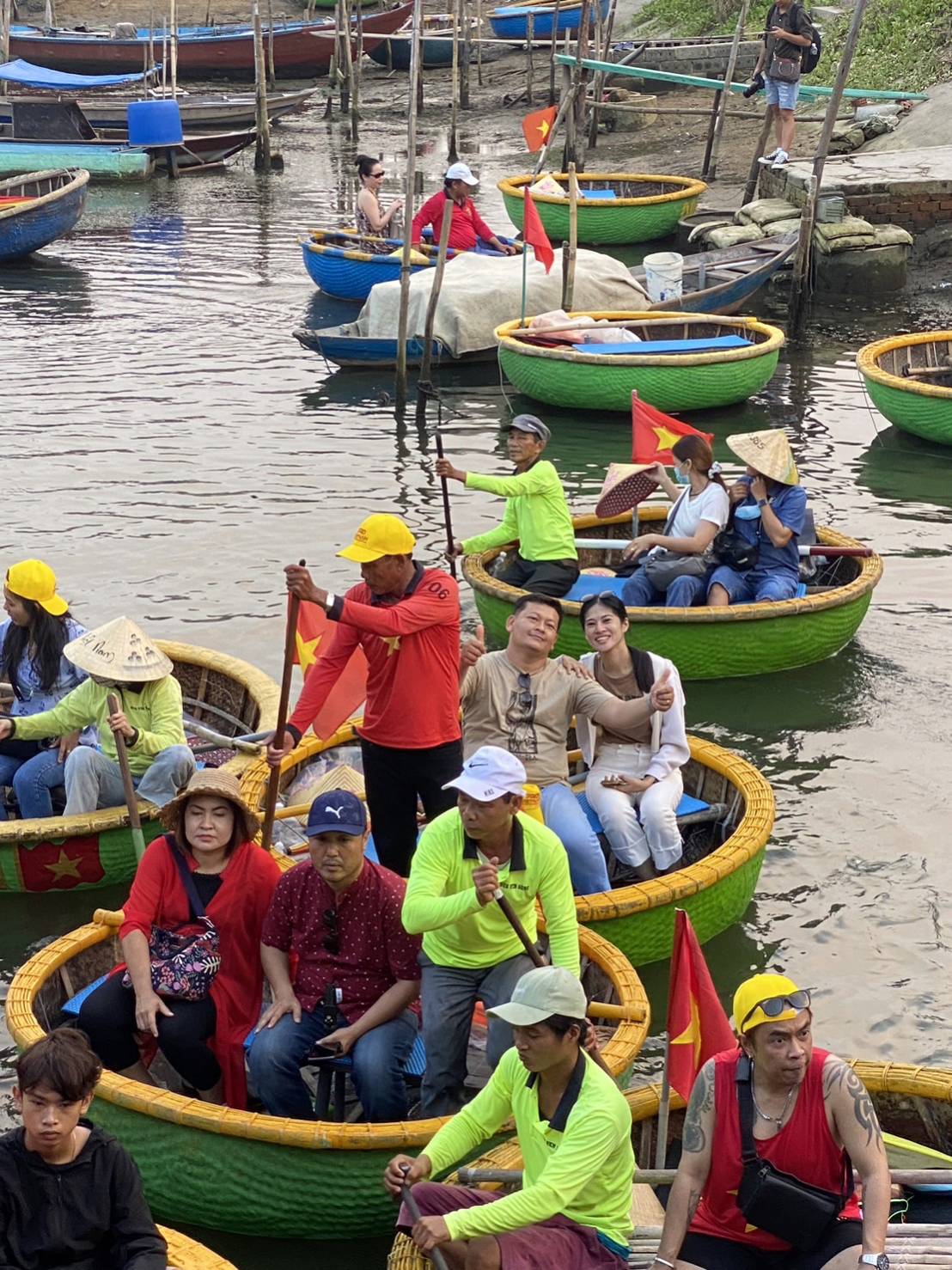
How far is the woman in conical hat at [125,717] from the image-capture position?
24.4 feet

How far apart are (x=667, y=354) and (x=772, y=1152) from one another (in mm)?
11156

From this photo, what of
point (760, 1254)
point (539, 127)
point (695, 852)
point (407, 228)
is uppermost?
point (539, 127)

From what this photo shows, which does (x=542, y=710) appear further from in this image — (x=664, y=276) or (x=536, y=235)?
(x=664, y=276)

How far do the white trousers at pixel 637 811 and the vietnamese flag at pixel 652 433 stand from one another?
4422mm

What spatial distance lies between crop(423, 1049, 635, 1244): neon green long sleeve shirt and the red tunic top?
1462mm

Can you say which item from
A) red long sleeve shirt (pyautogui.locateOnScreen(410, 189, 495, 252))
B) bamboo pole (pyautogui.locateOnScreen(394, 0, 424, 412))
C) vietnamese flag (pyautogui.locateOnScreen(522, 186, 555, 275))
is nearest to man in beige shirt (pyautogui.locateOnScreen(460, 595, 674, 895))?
bamboo pole (pyautogui.locateOnScreen(394, 0, 424, 412))

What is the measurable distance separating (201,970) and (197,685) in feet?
11.6

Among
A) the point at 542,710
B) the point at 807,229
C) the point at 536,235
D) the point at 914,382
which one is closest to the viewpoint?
the point at 542,710

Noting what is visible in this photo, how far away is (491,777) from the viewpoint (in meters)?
5.56

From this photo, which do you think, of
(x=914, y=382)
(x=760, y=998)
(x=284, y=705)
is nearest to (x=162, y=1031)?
(x=284, y=705)

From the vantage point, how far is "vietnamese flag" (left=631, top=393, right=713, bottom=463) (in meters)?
11.8

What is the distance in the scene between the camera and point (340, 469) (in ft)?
47.7

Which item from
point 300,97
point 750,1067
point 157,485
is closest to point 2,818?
point 750,1067

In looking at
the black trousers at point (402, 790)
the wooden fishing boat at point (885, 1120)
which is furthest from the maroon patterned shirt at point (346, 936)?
the black trousers at point (402, 790)
